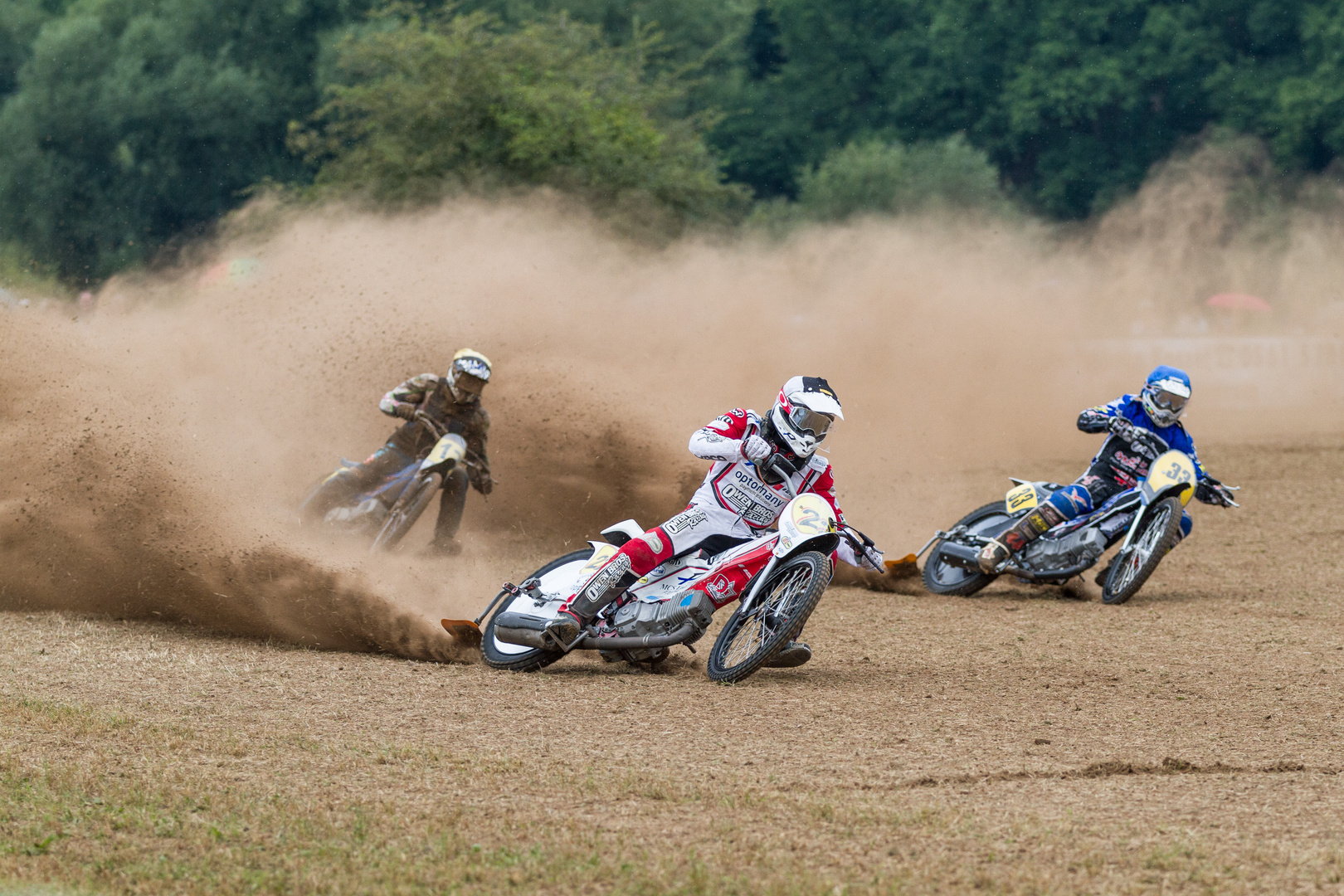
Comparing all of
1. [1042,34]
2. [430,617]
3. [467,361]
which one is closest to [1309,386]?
[467,361]

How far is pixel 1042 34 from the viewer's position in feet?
208

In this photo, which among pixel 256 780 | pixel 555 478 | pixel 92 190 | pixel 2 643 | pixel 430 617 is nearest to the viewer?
pixel 256 780

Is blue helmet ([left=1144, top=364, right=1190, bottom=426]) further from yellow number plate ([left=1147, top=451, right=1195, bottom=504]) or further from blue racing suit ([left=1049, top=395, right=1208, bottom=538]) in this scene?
yellow number plate ([left=1147, top=451, right=1195, bottom=504])

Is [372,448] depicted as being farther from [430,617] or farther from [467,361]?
[430,617]

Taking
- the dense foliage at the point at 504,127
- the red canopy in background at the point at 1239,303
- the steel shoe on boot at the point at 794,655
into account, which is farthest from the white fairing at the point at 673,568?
the red canopy in background at the point at 1239,303

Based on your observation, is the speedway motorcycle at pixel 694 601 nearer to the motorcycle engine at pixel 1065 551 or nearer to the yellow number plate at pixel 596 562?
the yellow number plate at pixel 596 562

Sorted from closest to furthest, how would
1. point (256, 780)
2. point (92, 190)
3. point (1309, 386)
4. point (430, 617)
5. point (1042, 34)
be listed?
point (256, 780), point (430, 617), point (1309, 386), point (92, 190), point (1042, 34)

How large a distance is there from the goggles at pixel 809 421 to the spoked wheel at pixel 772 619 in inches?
30.3

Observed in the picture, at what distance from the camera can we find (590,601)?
9234 mm

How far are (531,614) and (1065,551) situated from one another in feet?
18.6

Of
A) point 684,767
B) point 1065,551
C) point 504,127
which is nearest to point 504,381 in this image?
point 1065,551

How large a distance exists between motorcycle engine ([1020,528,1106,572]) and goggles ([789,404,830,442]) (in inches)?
189

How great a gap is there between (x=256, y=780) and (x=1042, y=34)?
6258 cm

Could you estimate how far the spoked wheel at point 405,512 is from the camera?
12.6 meters
